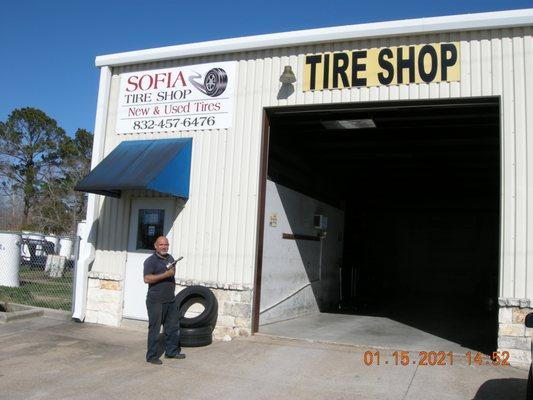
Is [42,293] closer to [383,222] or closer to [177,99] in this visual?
[177,99]

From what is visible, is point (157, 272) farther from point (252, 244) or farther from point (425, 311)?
point (425, 311)

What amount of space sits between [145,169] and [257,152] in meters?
1.96

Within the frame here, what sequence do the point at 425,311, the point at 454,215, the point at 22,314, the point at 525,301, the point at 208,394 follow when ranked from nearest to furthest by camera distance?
the point at 208,394 → the point at 525,301 → the point at 22,314 → the point at 425,311 → the point at 454,215

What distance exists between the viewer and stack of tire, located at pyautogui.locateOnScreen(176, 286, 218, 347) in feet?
27.5

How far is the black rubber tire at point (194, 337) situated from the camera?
8.35 m

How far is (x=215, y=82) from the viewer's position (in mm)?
9727

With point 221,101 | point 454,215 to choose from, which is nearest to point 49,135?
point 454,215

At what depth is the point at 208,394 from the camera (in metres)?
6.05

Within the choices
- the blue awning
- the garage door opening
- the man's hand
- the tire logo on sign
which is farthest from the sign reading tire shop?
the man's hand

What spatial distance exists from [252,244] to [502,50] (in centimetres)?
502

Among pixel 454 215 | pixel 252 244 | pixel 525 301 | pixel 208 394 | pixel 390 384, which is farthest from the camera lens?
pixel 454 215

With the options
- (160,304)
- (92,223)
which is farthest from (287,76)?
(92,223)

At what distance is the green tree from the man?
4000cm
